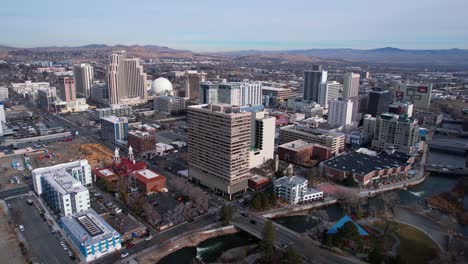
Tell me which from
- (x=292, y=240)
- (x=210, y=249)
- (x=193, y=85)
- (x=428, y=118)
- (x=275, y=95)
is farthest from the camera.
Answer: (x=275, y=95)

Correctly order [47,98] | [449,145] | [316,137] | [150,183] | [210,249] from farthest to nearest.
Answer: [47,98], [449,145], [316,137], [150,183], [210,249]

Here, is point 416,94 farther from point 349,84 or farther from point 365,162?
point 365,162

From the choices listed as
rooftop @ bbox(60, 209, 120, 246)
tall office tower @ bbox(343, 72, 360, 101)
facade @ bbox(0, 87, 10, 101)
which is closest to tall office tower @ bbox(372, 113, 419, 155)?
tall office tower @ bbox(343, 72, 360, 101)

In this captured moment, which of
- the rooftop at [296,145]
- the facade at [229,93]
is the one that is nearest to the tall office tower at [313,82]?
the facade at [229,93]

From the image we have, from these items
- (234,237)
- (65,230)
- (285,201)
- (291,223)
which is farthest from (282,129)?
(65,230)

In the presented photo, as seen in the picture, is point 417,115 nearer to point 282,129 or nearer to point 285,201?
point 282,129

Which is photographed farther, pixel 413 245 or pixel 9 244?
pixel 413 245

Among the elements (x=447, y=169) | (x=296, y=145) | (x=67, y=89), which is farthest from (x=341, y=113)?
(x=67, y=89)

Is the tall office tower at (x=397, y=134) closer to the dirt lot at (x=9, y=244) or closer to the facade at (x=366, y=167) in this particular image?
the facade at (x=366, y=167)
